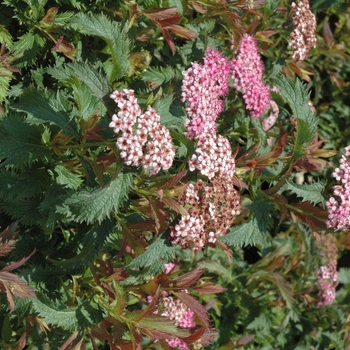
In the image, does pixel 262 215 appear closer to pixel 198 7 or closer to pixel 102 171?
pixel 102 171

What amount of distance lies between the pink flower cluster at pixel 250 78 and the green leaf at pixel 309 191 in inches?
13.8

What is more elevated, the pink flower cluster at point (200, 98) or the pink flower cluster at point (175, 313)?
the pink flower cluster at point (200, 98)

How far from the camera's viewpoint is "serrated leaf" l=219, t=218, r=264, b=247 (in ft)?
5.41

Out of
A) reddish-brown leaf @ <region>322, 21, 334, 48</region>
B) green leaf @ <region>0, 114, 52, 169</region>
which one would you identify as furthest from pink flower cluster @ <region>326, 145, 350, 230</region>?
reddish-brown leaf @ <region>322, 21, 334, 48</region>

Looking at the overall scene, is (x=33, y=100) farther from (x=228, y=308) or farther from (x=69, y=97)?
(x=228, y=308)

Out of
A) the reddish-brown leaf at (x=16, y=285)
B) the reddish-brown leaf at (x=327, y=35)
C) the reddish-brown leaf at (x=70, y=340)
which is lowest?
the reddish-brown leaf at (x=70, y=340)

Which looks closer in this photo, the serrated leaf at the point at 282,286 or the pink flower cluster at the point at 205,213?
the pink flower cluster at the point at 205,213

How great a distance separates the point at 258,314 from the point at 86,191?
1426 millimetres

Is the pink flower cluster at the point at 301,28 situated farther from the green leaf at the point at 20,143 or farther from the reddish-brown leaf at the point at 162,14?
the green leaf at the point at 20,143

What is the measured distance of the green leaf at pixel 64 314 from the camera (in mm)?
1610

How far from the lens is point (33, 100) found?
150 cm

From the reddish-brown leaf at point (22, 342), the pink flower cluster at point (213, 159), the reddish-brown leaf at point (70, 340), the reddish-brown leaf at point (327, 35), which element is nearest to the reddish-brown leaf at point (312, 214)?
the pink flower cluster at point (213, 159)

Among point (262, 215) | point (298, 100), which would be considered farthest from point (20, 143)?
point (298, 100)

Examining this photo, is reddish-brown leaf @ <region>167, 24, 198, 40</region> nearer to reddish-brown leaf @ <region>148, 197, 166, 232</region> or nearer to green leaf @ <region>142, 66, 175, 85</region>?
green leaf @ <region>142, 66, 175, 85</region>
